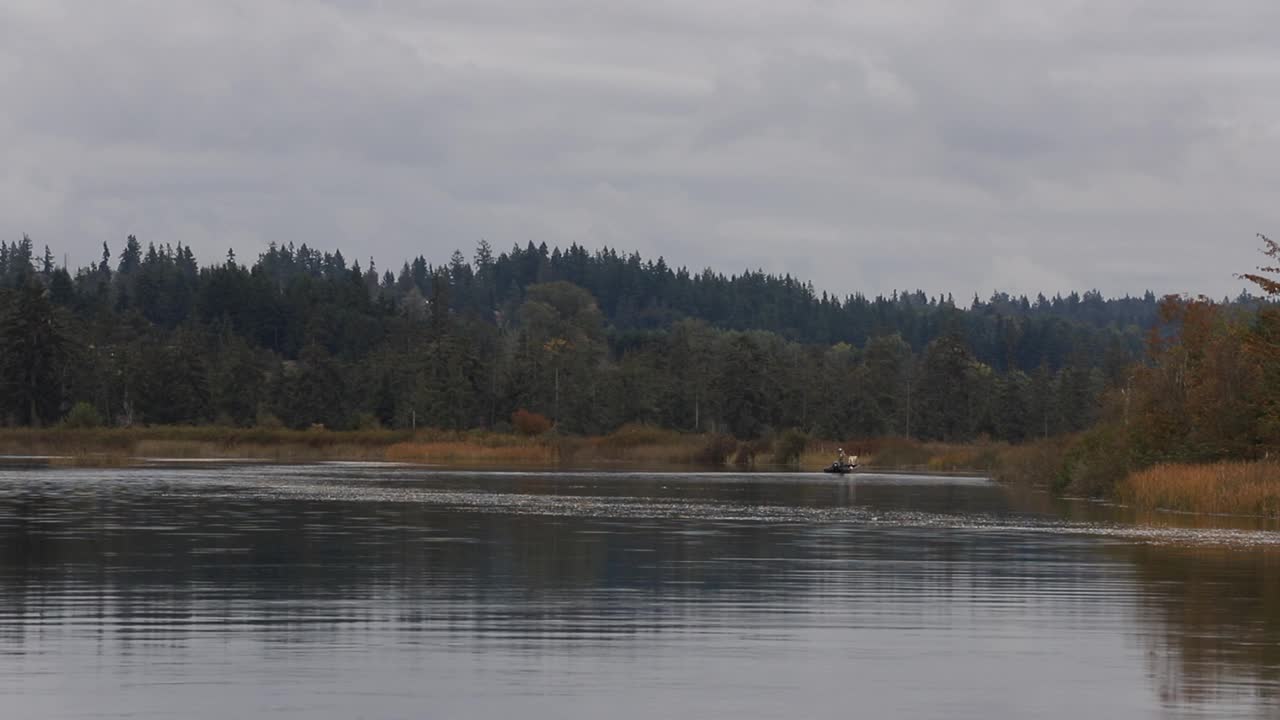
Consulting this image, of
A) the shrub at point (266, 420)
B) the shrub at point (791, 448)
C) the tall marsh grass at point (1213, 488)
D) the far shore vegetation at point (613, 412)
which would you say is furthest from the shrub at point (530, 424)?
the tall marsh grass at point (1213, 488)

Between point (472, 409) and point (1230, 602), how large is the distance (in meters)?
155

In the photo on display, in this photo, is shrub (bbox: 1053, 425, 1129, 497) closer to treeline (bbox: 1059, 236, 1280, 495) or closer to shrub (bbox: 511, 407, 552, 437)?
treeline (bbox: 1059, 236, 1280, 495)

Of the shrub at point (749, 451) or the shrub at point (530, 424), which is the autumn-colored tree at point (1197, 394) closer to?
the shrub at point (749, 451)

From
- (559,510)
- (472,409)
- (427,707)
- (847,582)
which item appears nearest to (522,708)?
(427,707)

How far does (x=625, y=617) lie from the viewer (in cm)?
2272

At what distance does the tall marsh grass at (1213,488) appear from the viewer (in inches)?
2040

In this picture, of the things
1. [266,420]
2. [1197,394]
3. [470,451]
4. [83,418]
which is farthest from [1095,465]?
[266,420]

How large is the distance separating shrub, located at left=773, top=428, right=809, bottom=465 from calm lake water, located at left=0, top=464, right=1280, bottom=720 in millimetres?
75431

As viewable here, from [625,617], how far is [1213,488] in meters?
35.7

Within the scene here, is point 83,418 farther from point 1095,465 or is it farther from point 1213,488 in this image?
point 1213,488

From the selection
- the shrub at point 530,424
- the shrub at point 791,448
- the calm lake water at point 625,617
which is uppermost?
the shrub at point 530,424

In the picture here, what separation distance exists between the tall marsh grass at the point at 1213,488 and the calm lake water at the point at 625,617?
19.6 ft

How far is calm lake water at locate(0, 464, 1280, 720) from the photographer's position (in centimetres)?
1633

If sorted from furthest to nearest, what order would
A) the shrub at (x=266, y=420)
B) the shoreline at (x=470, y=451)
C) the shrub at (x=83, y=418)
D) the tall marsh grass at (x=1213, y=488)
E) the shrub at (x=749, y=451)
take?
the shrub at (x=266, y=420) < the shrub at (x=83, y=418) < the shrub at (x=749, y=451) < the shoreline at (x=470, y=451) < the tall marsh grass at (x=1213, y=488)
